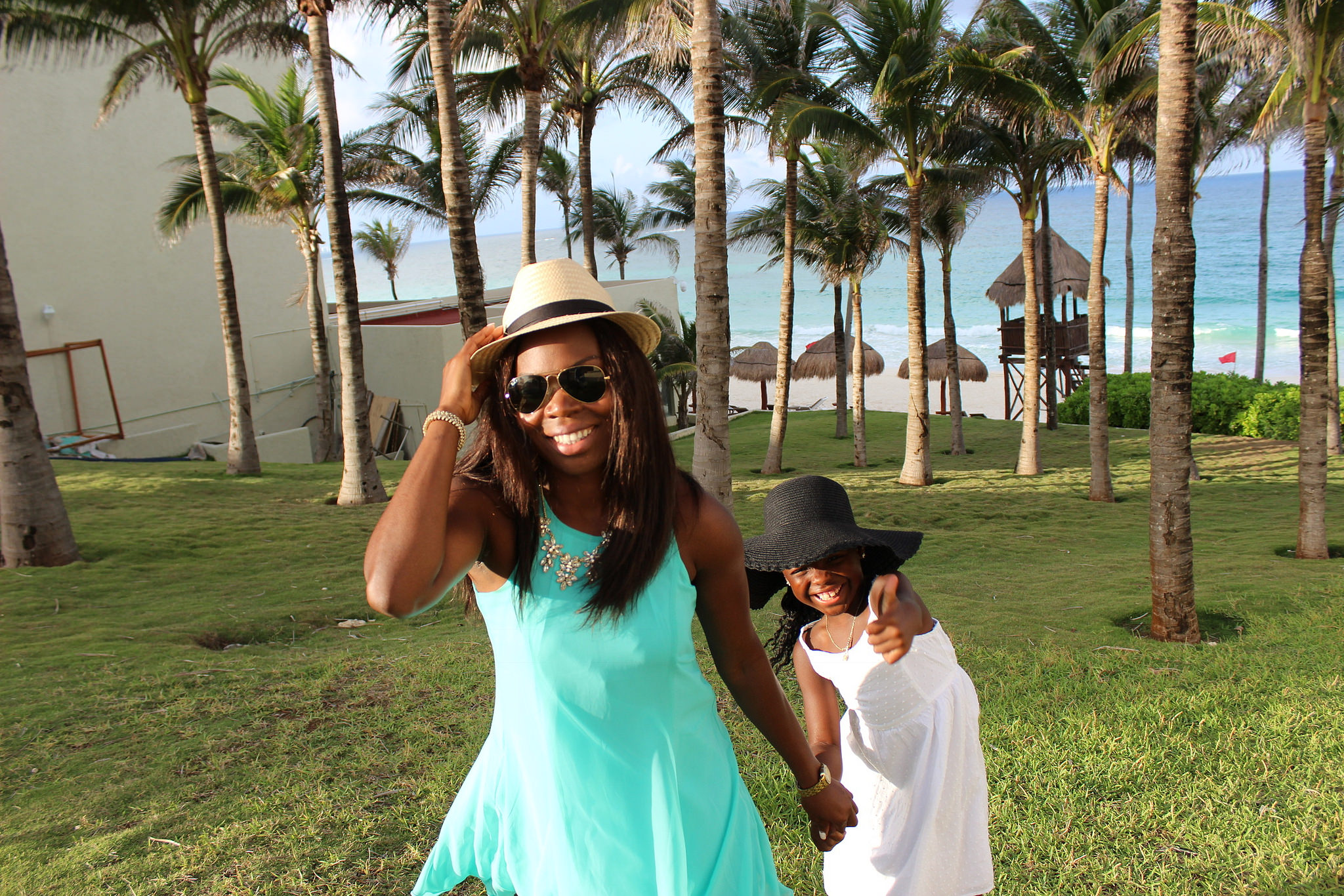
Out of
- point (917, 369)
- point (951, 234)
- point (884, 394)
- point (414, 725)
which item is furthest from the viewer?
point (884, 394)

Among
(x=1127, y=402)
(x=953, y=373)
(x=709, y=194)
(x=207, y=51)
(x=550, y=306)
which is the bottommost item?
(x=1127, y=402)

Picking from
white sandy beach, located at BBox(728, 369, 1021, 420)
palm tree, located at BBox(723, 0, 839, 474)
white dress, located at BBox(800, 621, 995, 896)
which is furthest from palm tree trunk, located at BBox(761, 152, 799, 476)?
white sandy beach, located at BBox(728, 369, 1021, 420)

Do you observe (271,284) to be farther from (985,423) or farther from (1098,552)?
(1098,552)

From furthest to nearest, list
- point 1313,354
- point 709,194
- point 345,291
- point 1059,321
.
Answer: point 1059,321, point 345,291, point 1313,354, point 709,194

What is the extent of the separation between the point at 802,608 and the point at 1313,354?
9.78m

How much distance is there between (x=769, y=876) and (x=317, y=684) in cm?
460

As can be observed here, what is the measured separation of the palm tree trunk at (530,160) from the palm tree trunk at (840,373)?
405 inches

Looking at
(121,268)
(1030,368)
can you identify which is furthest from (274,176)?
(1030,368)

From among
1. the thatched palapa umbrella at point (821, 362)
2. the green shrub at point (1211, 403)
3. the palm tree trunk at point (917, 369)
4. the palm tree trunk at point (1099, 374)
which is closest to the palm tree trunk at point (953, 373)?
the green shrub at point (1211, 403)

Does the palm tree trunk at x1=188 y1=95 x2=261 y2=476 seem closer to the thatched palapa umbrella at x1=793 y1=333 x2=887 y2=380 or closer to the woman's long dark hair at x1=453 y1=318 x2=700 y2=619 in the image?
the woman's long dark hair at x1=453 y1=318 x2=700 y2=619

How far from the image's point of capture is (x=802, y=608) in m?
2.79

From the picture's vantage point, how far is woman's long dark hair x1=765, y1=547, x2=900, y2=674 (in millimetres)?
2562

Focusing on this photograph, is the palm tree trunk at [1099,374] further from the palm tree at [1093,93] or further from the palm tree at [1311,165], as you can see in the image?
the palm tree at [1311,165]

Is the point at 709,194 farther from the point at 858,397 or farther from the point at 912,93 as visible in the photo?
the point at 858,397
